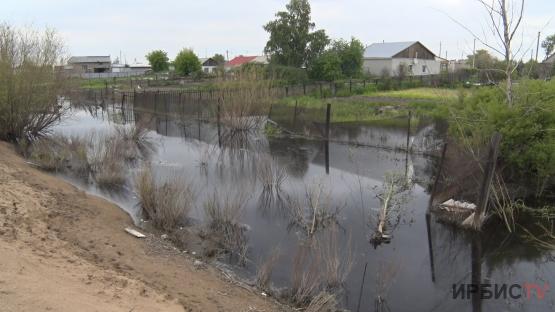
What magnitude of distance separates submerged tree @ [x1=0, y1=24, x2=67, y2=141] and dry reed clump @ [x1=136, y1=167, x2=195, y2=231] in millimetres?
9425

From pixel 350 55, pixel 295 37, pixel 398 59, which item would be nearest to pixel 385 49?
pixel 398 59

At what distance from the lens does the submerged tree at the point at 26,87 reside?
1681cm

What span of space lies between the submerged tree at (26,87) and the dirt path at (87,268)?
843cm

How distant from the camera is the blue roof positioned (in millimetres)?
57875

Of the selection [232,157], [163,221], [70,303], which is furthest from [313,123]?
[70,303]

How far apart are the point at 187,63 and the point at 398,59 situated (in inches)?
1034

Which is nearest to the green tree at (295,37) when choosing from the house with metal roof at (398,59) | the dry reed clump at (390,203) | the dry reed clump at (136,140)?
the house with metal roof at (398,59)

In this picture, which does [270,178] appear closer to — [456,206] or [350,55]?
[456,206]

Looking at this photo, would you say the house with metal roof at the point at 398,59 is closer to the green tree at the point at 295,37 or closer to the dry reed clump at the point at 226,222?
the green tree at the point at 295,37

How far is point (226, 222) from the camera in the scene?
9.24 metres

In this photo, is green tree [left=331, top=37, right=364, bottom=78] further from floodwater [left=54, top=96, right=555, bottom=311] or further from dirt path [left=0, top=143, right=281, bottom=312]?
dirt path [left=0, top=143, right=281, bottom=312]

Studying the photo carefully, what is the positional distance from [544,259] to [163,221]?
709 cm

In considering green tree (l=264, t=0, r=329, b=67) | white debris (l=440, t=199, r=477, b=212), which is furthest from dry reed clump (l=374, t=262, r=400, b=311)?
green tree (l=264, t=0, r=329, b=67)

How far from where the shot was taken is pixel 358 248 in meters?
8.75
